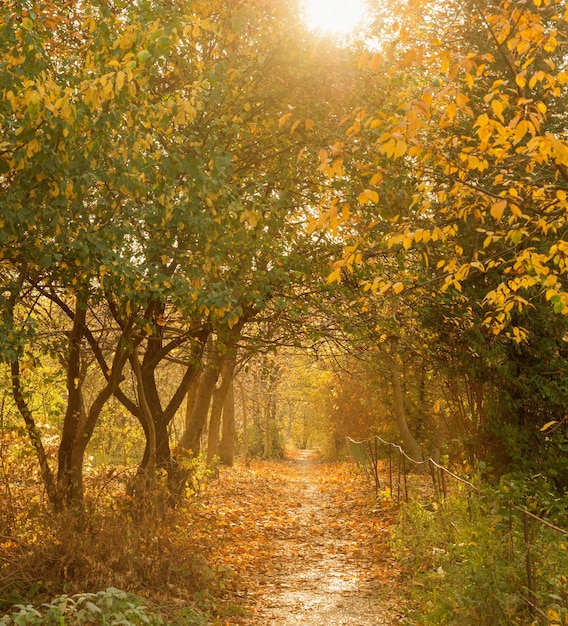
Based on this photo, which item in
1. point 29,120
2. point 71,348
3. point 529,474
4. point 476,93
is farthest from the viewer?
point 476,93

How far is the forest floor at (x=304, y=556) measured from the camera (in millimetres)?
7645

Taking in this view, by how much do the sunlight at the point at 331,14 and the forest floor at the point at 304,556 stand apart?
7334 millimetres

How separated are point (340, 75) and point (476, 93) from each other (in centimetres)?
300

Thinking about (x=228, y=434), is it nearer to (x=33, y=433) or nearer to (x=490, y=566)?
(x=33, y=433)

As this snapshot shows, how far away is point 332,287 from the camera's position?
9.95 metres

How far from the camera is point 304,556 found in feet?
35.0

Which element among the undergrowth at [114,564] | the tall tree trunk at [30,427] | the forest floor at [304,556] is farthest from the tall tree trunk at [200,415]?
the undergrowth at [114,564]

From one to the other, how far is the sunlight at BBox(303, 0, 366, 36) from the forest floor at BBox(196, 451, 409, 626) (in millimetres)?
7334

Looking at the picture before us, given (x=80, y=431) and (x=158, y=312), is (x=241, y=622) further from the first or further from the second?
(x=158, y=312)

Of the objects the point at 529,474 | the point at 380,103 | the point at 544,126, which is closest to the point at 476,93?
the point at 544,126

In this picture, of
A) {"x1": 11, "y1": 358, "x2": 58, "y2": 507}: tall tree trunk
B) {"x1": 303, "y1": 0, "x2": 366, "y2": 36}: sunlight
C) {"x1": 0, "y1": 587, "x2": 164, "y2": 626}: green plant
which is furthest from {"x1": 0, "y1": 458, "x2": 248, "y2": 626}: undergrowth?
{"x1": 303, "y1": 0, "x2": 366, "y2": 36}: sunlight

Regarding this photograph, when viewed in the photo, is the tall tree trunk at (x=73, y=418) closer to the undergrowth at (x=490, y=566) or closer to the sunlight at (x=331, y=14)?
the undergrowth at (x=490, y=566)

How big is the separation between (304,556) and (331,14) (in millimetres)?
8255

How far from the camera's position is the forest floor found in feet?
25.1
